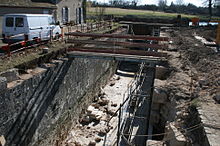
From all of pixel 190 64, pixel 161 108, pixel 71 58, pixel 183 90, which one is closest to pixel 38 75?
pixel 71 58

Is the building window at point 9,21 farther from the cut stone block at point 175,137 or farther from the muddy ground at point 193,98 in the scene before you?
the cut stone block at point 175,137

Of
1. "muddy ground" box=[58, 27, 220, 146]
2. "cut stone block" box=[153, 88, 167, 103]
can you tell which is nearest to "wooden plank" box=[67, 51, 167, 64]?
"muddy ground" box=[58, 27, 220, 146]

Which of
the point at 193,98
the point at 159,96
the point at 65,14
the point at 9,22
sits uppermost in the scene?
the point at 65,14

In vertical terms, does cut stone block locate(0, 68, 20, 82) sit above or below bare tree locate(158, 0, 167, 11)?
below

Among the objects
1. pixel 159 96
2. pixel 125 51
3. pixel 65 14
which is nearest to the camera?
pixel 159 96

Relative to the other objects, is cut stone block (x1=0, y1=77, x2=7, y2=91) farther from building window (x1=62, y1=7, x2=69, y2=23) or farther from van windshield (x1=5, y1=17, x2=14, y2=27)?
building window (x1=62, y1=7, x2=69, y2=23)

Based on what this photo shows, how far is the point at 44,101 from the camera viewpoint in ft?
29.1

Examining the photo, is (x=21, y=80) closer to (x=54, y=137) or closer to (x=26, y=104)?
(x=26, y=104)

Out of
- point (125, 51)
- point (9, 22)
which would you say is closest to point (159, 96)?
point (125, 51)

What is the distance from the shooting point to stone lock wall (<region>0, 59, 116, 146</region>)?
273 inches

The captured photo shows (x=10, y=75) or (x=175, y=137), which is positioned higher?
(x=10, y=75)

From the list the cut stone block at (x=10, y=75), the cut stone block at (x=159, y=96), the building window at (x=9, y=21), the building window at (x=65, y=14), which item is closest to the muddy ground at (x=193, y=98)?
the cut stone block at (x=159, y=96)

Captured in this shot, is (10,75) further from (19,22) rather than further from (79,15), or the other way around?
(79,15)

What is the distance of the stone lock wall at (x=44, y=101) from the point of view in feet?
22.7
